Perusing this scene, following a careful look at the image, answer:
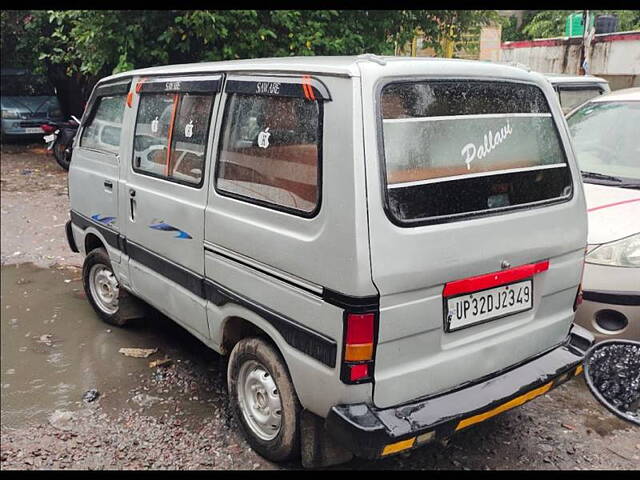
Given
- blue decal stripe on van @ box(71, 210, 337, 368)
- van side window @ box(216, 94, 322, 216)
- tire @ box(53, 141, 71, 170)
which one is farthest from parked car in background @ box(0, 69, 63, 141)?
van side window @ box(216, 94, 322, 216)

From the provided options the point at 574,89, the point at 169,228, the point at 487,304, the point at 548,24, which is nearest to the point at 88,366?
the point at 169,228

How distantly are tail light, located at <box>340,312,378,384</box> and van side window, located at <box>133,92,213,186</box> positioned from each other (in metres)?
Answer: 1.32

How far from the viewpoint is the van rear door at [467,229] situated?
2377 mm

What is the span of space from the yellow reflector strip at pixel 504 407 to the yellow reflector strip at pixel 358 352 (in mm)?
535

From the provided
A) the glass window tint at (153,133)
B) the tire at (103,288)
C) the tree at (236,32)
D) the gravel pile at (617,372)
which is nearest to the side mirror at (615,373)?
the gravel pile at (617,372)

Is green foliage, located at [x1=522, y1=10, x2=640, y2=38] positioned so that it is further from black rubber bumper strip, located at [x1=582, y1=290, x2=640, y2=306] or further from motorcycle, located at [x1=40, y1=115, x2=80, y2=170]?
black rubber bumper strip, located at [x1=582, y1=290, x2=640, y2=306]

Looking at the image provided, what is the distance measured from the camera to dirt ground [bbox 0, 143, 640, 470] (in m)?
3.08

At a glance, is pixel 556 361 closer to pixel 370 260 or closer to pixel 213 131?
pixel 370 260

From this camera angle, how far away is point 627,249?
Result: 12.1ft

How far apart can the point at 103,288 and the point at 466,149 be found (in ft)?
10.8

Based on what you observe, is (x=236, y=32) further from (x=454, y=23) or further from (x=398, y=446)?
(x=398, y=446)

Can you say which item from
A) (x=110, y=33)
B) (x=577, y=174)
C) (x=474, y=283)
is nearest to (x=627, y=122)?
(x=577, y=174)

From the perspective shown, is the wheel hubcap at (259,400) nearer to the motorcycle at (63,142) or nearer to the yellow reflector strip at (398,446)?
the yellow reflector strip at (398,446)

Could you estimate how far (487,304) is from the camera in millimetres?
2660
